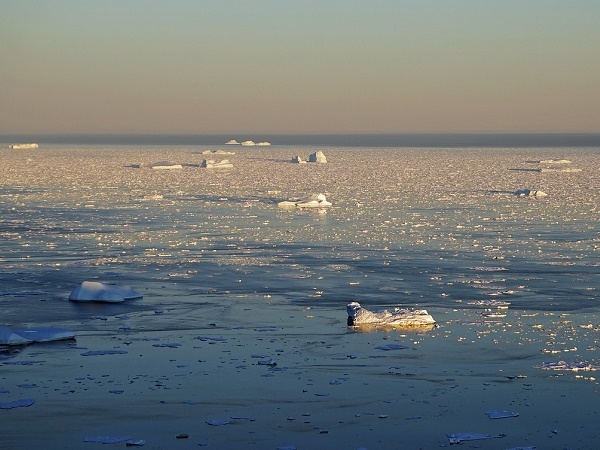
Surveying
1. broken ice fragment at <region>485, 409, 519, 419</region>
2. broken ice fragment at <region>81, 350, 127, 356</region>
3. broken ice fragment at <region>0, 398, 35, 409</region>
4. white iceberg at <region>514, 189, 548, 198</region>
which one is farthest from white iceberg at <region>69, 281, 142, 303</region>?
white iceberg at <region>514, 189, 548, 198</region>

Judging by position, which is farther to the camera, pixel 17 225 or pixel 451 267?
pixel 17 225

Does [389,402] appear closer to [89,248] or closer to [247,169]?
[89,248]

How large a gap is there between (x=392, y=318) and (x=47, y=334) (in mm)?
4922

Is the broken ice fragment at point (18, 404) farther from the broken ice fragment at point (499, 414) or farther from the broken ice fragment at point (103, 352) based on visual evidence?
the broken ice fragment at point (499, 414)

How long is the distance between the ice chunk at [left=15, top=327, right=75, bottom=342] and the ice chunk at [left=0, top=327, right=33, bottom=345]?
91 mm

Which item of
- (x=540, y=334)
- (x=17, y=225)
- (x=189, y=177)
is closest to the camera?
(x=540, y=334)

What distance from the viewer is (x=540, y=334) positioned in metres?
13.3

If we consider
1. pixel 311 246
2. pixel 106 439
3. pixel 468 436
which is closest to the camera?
pixel 106 439

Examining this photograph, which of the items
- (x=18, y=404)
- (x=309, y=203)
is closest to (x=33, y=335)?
(x=18, y=404)

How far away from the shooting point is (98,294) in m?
15.6

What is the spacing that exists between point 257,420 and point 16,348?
431 centimetres

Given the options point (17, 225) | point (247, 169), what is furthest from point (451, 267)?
point (247, 169)

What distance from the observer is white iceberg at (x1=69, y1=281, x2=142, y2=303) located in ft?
51.1

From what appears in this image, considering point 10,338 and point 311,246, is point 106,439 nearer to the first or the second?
point 10,338
